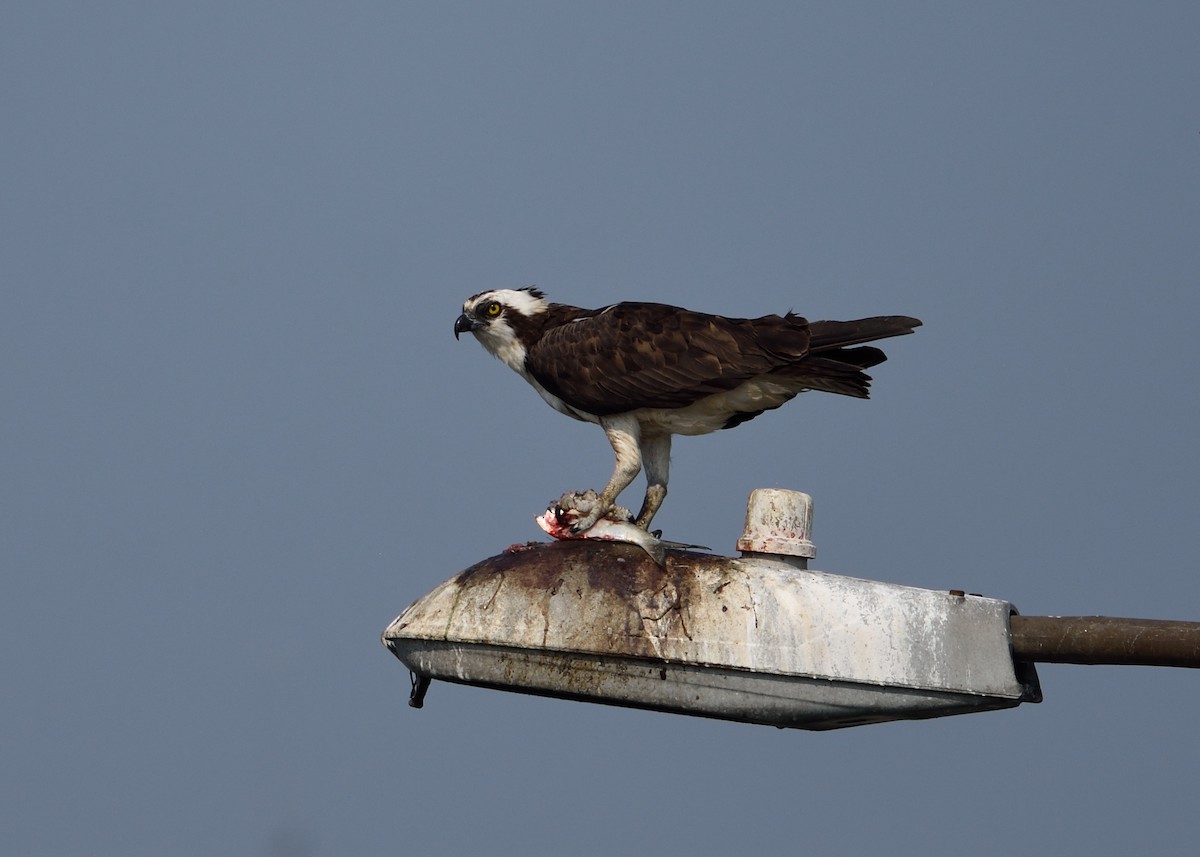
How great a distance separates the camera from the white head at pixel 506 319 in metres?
13.1

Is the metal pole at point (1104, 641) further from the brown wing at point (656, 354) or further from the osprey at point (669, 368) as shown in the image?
the brown wing at point (656, 354)

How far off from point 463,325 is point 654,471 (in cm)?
208

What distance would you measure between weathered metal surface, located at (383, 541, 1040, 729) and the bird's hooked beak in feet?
12.3

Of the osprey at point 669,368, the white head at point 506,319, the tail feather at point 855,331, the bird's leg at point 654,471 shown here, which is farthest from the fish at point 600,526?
the white head at point 506,319

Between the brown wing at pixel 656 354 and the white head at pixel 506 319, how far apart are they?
44 cm

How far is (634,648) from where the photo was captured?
9625 millimetres

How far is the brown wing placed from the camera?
461 inches

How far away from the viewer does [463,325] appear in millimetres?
13406

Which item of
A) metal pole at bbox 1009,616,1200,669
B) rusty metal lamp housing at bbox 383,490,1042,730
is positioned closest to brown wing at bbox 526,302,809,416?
rusty metal lamp housing at bbox 383,490,1042,730

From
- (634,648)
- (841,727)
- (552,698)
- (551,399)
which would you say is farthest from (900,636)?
(551,399)

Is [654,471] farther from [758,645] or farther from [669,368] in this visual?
[758,645]

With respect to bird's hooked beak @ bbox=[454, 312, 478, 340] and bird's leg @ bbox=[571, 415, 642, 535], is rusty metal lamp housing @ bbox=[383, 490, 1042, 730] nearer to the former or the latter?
bird's leg @ bbox=[571, 415, 642, 535]

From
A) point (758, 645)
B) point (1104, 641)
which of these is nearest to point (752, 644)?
point (758, 645)

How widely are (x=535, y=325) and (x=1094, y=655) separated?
558cm
